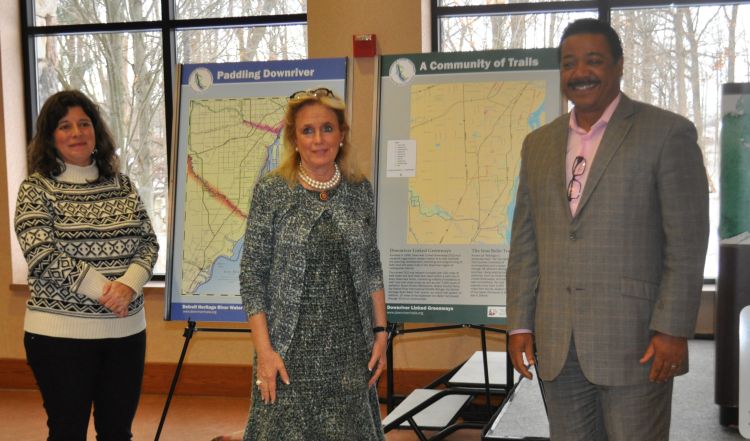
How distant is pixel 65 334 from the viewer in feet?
9.06

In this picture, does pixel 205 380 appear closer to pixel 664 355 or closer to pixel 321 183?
pixel 321 183

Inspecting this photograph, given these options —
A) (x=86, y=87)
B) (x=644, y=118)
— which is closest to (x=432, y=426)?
(x=644, y=118)

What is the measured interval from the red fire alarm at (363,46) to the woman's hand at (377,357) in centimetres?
266

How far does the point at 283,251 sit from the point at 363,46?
106 inches

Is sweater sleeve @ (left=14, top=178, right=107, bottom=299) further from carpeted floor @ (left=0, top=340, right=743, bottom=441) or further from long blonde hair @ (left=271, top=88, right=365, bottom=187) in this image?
carpeted floor @ (left=0, top=340, right=743, bottom=441)

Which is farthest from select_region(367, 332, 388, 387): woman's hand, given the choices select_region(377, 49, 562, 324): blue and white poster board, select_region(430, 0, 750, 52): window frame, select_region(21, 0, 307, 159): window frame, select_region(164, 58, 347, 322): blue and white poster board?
select_region(21, 0, 307, 159): window frame

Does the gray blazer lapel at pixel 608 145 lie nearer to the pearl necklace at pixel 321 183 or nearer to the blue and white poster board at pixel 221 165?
Answer: the pearl necklace at pixel 321 183

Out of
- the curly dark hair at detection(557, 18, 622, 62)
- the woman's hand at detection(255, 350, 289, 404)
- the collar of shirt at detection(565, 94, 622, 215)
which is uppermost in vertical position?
the curly dark hair at detection(557, 18, 622, 62)

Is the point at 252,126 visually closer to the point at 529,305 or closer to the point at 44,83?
the point at 529,305

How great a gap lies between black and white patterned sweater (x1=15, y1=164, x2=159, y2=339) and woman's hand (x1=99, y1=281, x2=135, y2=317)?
0.07 feet

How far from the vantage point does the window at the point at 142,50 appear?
17.6ft

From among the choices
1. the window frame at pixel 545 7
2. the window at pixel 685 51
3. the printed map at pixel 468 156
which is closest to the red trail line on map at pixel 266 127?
the printed map at pixel 468 156

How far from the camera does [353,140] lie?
4789mm

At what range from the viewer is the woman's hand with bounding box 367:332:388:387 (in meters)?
2.39
